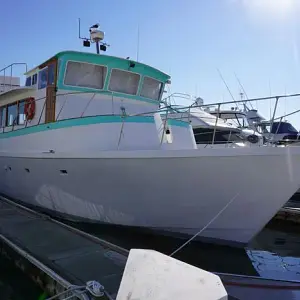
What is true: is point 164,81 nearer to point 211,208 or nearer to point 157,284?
point 211,208

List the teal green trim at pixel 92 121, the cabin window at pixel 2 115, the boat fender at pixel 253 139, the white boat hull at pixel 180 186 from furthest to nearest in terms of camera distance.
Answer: the cabin window at pixel 2 115 → the boat fender at pixel 253 139 → the teal green trim at pixel 92 121 → the white boat hull at pixel 180 186

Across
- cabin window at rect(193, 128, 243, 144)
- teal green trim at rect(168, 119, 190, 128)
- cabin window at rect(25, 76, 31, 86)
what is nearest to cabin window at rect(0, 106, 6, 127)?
cabin window at rect(25, 76, 31, 86)

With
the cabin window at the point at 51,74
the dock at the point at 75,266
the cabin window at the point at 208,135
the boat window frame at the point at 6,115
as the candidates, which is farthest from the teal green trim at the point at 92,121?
the cabin window at the point at 208,135

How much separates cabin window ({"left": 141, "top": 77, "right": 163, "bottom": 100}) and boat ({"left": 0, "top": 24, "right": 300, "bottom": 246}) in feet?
0.08

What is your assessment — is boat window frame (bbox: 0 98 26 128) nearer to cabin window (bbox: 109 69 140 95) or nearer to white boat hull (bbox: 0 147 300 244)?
white boat hull (bbox: 0 147 300 244)

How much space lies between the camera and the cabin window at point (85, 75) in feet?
25.0

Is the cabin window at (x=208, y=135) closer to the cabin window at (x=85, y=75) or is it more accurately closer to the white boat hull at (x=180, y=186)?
the cabin window at (x=85, y=75)

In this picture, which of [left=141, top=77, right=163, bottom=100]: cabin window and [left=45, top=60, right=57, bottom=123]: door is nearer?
[left=45, top=60, right=57, bottom=123]: door

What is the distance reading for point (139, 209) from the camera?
6.42m

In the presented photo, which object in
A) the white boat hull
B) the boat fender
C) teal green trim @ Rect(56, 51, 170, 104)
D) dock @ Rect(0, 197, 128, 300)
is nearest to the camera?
dock @ Rect(0, 197, 128, 300)

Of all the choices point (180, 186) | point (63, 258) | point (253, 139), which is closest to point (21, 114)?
point (180, 186)

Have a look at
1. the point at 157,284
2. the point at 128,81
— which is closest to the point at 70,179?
the point at 128,81

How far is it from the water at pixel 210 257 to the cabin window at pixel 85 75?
3.09m

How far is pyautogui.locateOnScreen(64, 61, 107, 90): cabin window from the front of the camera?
7.63 m
